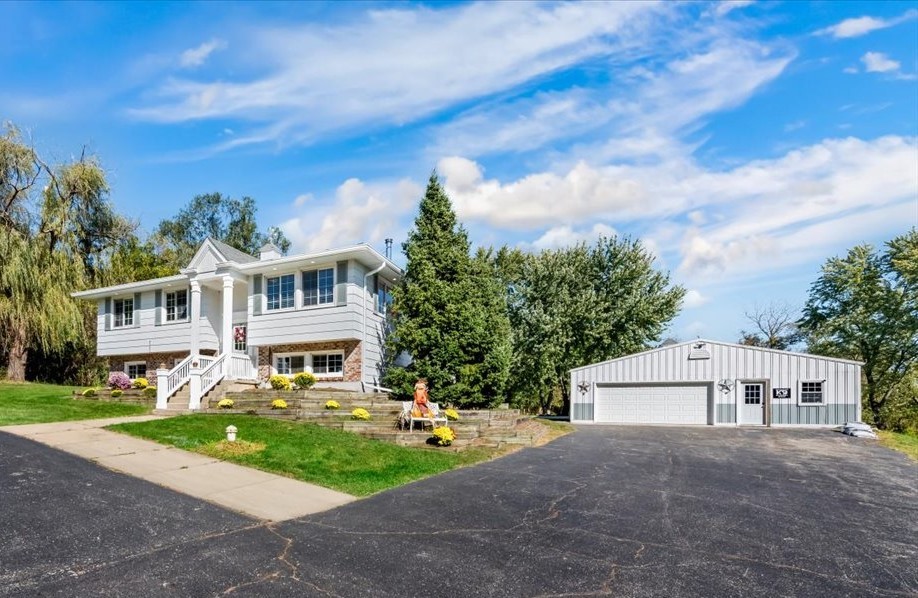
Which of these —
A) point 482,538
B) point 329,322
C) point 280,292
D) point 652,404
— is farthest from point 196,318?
point 652,404

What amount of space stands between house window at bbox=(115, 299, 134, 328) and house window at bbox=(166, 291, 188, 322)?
2.32m

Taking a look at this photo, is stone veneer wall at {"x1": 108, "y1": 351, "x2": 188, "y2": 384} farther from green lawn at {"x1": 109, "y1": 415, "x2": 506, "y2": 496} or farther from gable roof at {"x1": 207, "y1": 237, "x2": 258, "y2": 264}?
green lawn at {"x1": 109, "y1": 415, "x2": 506, "y2": 496}

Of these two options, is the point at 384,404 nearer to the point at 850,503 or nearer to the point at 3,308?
the point at 850,503

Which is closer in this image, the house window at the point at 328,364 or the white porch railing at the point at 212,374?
the white porch railing at the point at 212,374

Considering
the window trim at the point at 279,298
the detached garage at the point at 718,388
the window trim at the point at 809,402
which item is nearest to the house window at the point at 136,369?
the window trim at the point at 279,298

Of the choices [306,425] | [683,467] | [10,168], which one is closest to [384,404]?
[306,425]

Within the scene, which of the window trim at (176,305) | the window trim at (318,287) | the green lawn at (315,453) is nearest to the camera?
the green lawn at (315,453)

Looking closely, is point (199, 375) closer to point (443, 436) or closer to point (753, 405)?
point (443, 436)

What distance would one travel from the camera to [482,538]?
6508mm

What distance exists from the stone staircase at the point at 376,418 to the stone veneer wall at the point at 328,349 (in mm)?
1625

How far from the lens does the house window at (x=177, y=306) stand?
2312 cm

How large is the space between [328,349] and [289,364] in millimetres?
2150

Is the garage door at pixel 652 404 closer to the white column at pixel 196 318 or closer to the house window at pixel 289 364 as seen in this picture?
the house window at pixel 289 364

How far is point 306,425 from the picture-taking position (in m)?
14.1
